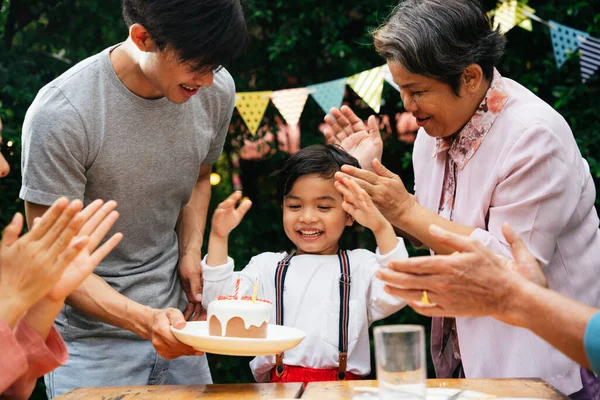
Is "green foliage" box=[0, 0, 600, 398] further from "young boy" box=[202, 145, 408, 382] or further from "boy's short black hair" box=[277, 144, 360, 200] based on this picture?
"young boy" box=[202, 145, 408, 382]

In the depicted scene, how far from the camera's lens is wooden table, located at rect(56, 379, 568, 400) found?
2.05 meters

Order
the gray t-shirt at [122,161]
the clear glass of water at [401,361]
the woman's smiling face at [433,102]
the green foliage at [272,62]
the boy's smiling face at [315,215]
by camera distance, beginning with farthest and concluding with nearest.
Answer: the green foliage at [272,62] < the boy's smiling face at [315,215] < the woman's smiling face at [433,102] < the gray t-shirt at [122,161] < the clear glass of water at [401,361]

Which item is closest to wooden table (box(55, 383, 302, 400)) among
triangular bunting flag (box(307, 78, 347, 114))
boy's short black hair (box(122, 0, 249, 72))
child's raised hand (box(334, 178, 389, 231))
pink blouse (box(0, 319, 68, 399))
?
pink blouse (box(0, 319, 68, 399))

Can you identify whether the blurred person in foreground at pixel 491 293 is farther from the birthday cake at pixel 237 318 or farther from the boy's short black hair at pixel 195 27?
the boy's short black hair at pixel 195 27

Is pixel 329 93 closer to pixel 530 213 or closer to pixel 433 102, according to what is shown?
pixel 433 102

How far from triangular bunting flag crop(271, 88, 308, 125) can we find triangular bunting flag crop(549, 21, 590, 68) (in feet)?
4.38

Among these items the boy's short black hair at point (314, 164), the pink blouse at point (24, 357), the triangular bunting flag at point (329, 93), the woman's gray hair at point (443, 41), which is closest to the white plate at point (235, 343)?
the pink blouse at point (24, 357)

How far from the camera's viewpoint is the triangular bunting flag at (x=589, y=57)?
4.05 meters

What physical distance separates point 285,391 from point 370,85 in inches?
88.3

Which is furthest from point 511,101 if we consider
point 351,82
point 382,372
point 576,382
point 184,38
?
point 351,82

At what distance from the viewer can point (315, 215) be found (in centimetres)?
288

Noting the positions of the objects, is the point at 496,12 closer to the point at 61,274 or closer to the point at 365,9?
the point at 365,9

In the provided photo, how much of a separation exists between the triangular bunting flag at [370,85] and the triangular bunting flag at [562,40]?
3.17 ft

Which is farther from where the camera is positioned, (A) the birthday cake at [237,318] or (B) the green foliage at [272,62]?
(B) the green foliage at [272,62]
